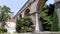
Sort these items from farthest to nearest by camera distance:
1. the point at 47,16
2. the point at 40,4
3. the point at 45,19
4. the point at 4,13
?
the point at 4,13
the point at 40,4
the point at 47,16
the point at 45,19

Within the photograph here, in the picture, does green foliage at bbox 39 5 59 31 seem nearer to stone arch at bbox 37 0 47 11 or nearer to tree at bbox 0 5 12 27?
stone arch at bbox 37 0 47 11

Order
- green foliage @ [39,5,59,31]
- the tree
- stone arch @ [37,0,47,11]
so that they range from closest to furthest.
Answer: green foliage @ [39,5,59,31], stone arch @ [37,0,47,11], the tree

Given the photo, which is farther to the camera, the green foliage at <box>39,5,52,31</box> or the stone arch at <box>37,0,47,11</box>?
the stone arch at <box>37,0,47,11</box>

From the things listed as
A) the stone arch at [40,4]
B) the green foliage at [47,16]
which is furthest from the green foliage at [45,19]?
the stone arch at [40,4]

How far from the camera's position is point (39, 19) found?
57.6ft

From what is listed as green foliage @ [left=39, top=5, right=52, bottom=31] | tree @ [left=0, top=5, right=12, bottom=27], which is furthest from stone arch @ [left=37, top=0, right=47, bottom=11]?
tree @ [left=0, top=5, right=12, bottom=27]

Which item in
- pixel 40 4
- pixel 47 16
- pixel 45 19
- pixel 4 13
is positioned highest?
pixel 40 4

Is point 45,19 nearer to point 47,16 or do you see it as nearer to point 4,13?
point 47,16

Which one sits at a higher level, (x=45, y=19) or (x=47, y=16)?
(x=47, y=16)

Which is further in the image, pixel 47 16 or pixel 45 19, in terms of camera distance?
pixel 47 16

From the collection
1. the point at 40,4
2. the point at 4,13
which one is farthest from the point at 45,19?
the point at 4,13

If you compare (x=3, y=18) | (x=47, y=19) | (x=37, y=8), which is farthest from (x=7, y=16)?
(x=47, y=19)

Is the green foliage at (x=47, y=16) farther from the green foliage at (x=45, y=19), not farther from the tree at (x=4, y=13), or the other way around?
the tree at (x=4, y=13)

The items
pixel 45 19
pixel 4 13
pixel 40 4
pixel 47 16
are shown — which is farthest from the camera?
pixel 4 13
